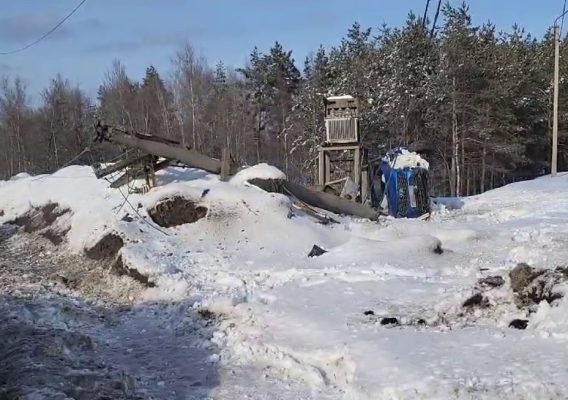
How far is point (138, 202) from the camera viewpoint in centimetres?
1516

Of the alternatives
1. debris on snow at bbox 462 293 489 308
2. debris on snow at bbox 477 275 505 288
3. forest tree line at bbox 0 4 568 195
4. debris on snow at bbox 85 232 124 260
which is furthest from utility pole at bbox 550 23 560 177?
debris on snow at bbox 462 293 489 308

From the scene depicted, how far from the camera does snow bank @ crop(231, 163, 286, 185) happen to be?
51.5 ft

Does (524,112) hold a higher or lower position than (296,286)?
higher

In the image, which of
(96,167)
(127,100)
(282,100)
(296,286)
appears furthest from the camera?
(127,100)

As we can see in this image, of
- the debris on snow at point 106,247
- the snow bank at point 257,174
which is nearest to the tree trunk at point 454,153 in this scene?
the snow bank at point 257,174

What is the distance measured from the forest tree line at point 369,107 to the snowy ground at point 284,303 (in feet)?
37.4

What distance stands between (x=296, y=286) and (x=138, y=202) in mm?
6314

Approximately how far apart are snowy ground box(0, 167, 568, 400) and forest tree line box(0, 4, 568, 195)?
1141cm

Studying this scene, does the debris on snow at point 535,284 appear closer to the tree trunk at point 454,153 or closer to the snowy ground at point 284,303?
the snowy ground at point 284,303

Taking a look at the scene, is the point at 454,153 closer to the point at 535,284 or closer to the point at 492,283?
the point at 492,283

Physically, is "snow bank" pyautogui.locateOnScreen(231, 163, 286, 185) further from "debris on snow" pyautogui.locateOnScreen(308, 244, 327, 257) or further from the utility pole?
the utility pole

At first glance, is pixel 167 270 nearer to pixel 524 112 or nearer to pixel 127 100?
pixel 524 112

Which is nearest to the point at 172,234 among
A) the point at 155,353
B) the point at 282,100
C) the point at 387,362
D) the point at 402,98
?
the point at 155,353

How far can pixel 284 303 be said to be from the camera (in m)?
9.12
